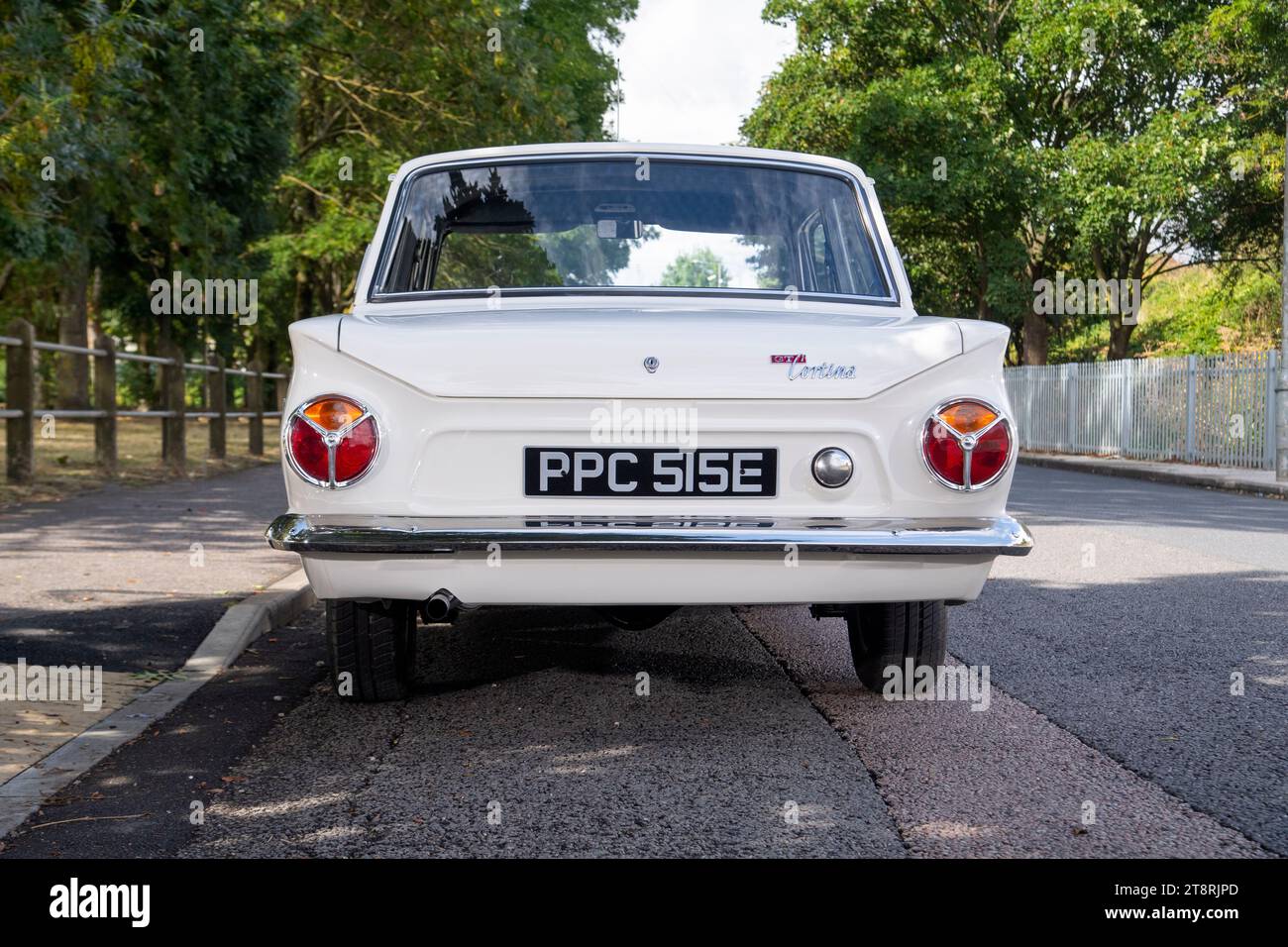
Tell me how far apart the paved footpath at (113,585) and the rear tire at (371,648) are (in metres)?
0.81

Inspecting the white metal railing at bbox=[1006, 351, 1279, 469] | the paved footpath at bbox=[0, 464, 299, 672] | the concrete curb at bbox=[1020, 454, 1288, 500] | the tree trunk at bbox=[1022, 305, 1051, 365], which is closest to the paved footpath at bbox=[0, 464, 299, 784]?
the paved footpath at bbox=[0, 464, 299, 672]

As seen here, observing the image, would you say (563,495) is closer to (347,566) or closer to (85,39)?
(347,566)

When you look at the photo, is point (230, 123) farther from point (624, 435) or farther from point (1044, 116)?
point (1044, 116)

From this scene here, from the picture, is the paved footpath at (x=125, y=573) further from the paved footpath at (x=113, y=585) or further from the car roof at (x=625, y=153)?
the car roof at (x=625, y=153)

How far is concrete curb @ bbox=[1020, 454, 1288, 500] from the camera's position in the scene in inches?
662

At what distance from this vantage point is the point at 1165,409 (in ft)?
76.4

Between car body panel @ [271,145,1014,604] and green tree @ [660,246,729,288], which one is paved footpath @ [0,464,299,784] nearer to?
car body panel @ [271,145,1014,604]

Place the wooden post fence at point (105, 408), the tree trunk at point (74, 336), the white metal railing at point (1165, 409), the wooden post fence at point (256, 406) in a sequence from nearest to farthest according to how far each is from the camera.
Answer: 1. the wooden post fence at point (105, 408)
2. the wooden post fence at point (256, 406)
3. the white metal railing at point (1165, 409)
4. the tree trunk at point (74, 336)

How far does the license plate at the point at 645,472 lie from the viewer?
391 centimetres

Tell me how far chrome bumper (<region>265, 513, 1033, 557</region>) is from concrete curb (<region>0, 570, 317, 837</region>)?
901 millimetres

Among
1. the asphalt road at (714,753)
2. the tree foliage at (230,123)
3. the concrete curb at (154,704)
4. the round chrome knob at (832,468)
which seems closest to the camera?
the asphalt road at (714,753)

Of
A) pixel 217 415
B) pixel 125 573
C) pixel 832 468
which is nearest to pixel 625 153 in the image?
pixel 832 468

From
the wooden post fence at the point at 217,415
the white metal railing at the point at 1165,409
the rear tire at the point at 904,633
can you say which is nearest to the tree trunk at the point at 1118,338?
the white metal railing at the point at 1165,409
